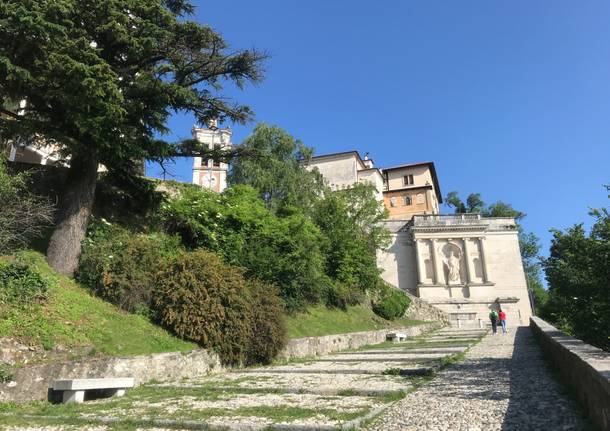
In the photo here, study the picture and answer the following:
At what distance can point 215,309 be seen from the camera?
11305 mm

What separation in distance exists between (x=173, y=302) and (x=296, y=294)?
24.5ft

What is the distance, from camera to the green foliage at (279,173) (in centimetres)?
3309

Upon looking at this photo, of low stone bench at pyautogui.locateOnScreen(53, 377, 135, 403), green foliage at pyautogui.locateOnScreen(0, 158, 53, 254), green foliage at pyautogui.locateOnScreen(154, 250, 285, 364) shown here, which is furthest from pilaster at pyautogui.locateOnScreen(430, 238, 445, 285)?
low stone bench at pyautogui.locateOnScreen(53, 377, 135, 403)

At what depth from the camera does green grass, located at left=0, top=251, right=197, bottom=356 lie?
8305 mm

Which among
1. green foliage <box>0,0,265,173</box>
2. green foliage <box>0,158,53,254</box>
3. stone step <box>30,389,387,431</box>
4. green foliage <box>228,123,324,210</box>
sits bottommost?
stone step <box>30,389,387,431</box>

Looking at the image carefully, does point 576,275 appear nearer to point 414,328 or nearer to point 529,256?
point 414,328

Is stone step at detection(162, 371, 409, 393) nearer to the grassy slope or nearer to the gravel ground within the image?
the gravel ground

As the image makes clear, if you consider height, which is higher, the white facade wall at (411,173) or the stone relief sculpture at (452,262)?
the white facade wall at (411,173)

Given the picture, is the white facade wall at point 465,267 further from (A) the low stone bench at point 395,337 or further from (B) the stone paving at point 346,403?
(B) the stone paving at point 346,403

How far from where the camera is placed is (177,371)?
10.1 m

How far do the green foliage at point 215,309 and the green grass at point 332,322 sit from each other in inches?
118

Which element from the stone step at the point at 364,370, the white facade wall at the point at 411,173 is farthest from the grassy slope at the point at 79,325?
the white facade wall at the point at 411,173

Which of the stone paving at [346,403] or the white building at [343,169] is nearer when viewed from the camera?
the stone paving at [346,403]

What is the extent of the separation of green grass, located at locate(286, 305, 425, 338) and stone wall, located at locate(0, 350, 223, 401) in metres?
5.14
